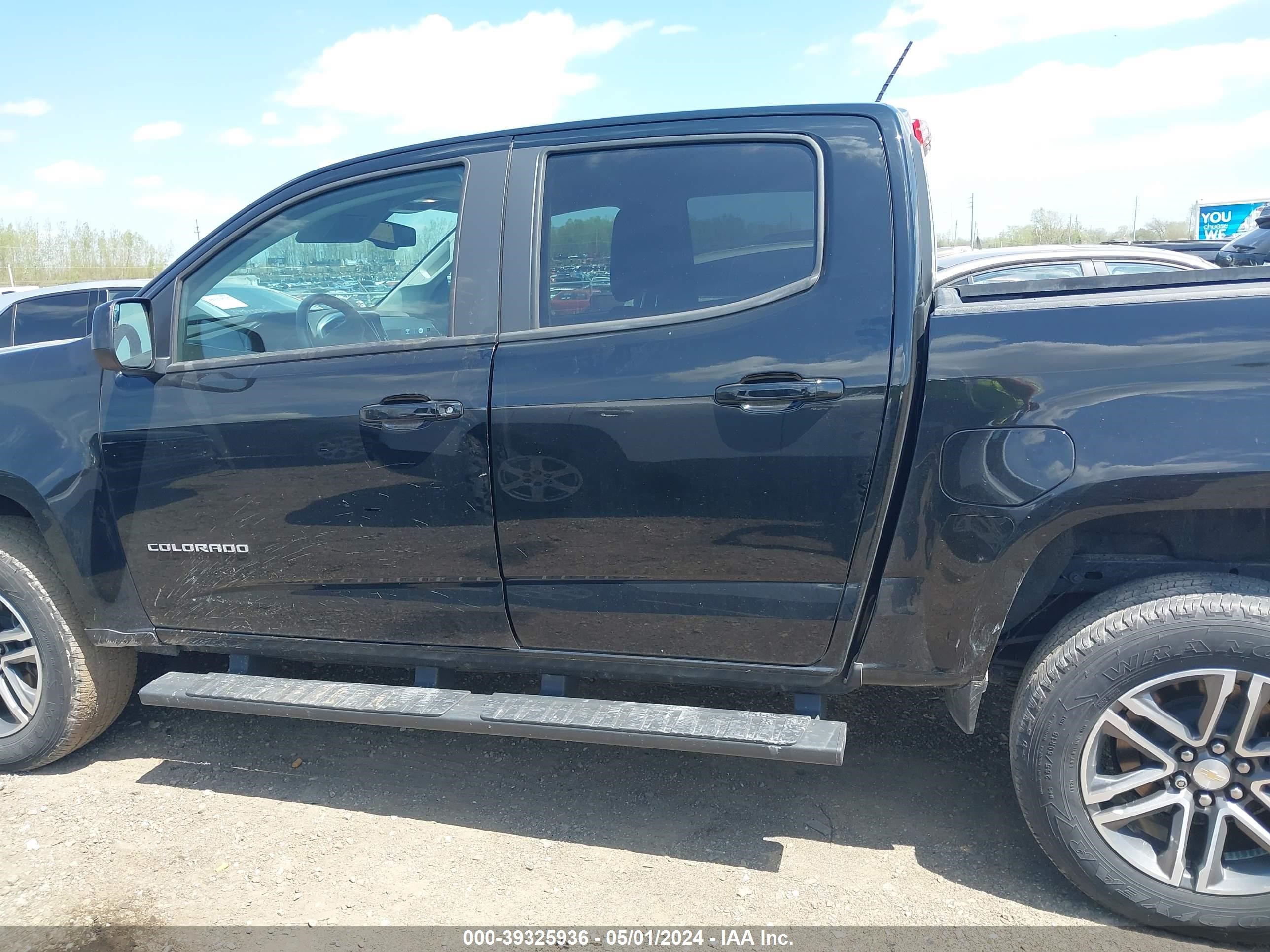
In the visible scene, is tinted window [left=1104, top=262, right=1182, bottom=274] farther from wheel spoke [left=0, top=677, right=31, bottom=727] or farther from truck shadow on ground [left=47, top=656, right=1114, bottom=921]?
wheel spoke [left=0, top=677, right=31, bottom=727]

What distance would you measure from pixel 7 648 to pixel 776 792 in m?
2.68

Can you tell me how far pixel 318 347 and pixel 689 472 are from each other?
123 cm

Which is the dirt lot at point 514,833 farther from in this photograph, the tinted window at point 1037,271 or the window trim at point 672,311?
the tinted window at point 1037,271

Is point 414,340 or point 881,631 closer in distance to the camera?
point 881,631

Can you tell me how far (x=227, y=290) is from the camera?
293cm

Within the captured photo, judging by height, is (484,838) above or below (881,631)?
below

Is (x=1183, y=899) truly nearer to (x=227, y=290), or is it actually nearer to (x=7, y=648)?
(x=227, y=290)

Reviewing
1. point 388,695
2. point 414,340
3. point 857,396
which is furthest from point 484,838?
point 857,396

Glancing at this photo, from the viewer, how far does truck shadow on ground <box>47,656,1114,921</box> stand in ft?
9.04

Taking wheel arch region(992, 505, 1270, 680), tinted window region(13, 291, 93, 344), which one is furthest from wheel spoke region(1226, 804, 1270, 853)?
tinted window region(13, 291, 93, 344)

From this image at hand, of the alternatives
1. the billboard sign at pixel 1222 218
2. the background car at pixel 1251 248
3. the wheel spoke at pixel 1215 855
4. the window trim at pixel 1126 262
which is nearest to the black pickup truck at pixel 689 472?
the wheel spoke at pixel 1215 855

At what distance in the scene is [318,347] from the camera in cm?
280

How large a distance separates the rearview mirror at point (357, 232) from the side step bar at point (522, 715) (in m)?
1.39

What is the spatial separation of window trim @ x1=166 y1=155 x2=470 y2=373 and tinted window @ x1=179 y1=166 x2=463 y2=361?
15 millimetres
